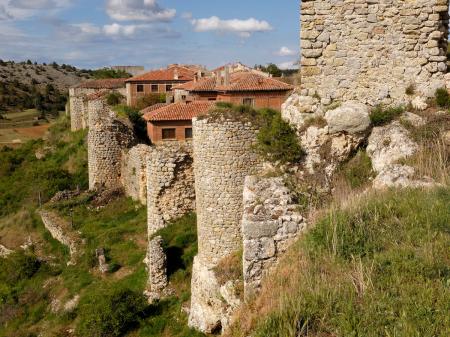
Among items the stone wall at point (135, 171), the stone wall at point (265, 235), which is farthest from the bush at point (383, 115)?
the stone wall at point (135, 171)

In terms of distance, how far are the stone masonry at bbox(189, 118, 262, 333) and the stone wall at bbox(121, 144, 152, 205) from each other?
25.3 feet

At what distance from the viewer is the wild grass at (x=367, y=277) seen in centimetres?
398

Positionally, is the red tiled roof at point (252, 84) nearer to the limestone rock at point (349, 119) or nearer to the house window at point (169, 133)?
the house window at point (169, 133)

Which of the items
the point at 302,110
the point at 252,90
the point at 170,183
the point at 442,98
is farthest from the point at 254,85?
the point at 442,98

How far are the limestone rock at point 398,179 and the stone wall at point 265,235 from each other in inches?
47.1

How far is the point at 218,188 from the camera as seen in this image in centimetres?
1051

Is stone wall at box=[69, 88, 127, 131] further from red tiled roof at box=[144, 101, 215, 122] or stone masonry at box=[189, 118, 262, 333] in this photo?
stone masonry at box=[189, 118, 262, 333]

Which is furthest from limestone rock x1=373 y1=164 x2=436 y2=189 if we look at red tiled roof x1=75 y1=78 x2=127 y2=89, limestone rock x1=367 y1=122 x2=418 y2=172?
red tiled roof x1=75 y1=78 x2=127 y2=89

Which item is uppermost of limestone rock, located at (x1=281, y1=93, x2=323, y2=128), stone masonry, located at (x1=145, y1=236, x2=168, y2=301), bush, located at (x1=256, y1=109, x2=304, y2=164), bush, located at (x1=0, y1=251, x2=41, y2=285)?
limestone rock, located at (x1=281, y1=93, x2=323, y2=128)

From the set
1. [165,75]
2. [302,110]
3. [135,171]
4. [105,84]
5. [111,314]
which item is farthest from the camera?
[105,84]

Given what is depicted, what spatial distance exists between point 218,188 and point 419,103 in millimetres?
4211

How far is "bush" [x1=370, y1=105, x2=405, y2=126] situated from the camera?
8.45 metres

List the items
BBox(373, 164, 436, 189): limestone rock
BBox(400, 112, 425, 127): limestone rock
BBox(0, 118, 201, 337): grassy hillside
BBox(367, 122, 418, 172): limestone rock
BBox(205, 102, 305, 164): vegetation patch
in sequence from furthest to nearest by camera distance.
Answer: BBox(0, 118, 201, 337): grassy hillside < BBox(205, 102, 305, 164): vegetation patch < BBox(400, 112, 425, 127): limestone rock < BBox(367, 122, 418, 172): limestone rock < BBox(373, 164, 436, 189): limestone rock

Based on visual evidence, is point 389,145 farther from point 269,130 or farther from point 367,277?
point 367,277
